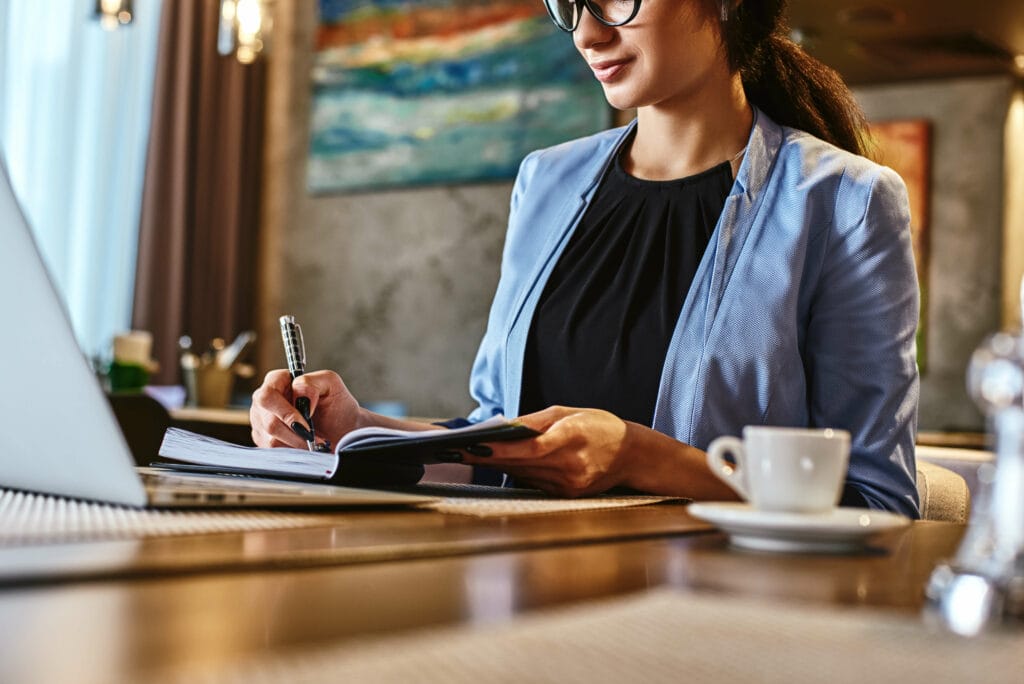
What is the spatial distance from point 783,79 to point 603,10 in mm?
348

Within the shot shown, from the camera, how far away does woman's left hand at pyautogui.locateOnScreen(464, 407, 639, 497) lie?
1017mm

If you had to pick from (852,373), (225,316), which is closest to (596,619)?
(852,373)

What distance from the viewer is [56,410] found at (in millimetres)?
791

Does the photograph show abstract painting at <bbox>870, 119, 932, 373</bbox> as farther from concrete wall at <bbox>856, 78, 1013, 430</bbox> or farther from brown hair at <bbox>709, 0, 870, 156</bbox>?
brown hair at <bbox>709, 0, 870, 156</bbox>

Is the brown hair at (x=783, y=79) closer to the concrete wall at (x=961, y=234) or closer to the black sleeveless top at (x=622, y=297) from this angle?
the black sleeveless top at (x=622, y=297)

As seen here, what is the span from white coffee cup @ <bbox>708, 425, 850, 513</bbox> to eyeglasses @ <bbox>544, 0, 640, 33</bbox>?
2.64 ft

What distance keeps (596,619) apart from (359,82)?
4.86m

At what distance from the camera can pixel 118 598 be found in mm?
504

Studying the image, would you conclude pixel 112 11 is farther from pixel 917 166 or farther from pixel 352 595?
pixel 917 166

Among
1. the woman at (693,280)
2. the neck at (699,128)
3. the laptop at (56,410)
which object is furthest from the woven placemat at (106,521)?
the neck at (699,128)

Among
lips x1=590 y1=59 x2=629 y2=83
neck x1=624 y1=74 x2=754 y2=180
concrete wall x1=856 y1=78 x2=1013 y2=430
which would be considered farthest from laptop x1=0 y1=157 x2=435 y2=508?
concrete wall x1=856 y1=78 x2=1013 y2=430

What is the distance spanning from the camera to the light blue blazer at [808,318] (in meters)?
1.31

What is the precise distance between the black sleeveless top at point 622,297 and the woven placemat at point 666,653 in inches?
39.3

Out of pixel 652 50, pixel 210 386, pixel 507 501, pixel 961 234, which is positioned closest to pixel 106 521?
pixel 507 501
